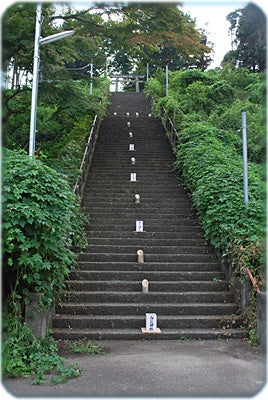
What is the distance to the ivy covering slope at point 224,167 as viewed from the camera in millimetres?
6965

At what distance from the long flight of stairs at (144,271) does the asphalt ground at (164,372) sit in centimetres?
45

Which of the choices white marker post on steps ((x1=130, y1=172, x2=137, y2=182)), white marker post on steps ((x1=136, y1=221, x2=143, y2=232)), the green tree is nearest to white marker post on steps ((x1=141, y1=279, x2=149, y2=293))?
white marker post on steps ((x1=136, y1=221, x2=143, y2=232))

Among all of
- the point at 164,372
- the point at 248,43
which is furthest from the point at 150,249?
the point at 248,43

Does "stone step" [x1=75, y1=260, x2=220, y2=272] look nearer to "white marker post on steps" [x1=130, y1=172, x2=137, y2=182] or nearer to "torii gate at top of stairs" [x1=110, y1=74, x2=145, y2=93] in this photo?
"white marker post on steps" [x1=130, y1=172, x2=137, y2=182]

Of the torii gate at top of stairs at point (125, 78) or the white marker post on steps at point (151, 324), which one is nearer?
the white marker post on steps at point (151, 324)

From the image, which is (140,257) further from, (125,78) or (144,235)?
(125,78)

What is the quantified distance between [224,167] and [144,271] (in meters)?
3.43

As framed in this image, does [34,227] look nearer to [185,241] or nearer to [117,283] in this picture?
[117,283]

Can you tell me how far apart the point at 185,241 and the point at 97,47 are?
7.40 m

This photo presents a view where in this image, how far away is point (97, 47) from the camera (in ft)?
41.5

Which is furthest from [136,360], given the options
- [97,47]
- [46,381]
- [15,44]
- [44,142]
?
[44,142]

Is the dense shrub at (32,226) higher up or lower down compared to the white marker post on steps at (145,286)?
higher up

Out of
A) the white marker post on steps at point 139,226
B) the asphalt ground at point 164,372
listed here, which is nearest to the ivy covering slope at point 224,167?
the white marker post on steps at point 139,226

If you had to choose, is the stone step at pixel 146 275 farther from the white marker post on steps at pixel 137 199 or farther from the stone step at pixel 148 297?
the white marker post on steps at pixel 137 199
